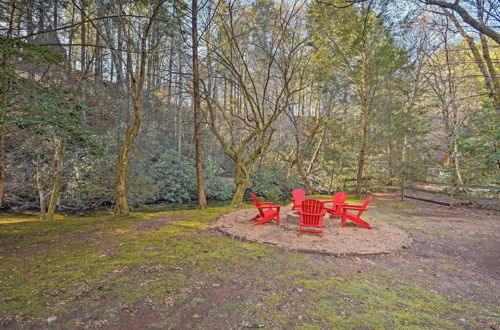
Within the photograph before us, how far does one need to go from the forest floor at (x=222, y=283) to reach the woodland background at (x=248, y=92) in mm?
2650

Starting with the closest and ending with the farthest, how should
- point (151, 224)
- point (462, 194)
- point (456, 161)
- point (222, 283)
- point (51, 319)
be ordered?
point (51, 319)
point (222, 283)
point (151, 224)
point (462, 194)
point (456, 161)

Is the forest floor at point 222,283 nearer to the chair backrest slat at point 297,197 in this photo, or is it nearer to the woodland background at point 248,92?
the woodland background at point 248,92

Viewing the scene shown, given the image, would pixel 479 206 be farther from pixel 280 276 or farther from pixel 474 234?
pixel 280 276

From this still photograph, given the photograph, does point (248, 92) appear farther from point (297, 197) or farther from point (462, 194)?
point (462, 194)

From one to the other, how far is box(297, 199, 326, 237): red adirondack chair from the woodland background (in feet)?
13.4

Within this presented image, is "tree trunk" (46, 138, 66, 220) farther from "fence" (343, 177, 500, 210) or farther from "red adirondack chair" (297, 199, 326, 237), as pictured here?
"fence" (343, 177, 500, 210)

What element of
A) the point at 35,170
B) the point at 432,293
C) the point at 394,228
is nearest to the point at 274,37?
the point at 394,228

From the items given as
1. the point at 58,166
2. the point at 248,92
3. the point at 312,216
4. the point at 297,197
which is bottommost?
the point at 312,216

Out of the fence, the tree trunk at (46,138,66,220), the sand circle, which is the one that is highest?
the tree trunk at (46,138,66,220)

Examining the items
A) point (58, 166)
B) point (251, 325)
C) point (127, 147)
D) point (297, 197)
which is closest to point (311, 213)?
point (297, 197)

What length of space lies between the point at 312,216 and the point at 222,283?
119 inches

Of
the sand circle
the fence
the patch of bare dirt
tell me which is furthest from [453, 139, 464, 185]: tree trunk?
the patch of bare dirt

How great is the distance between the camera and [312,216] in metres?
5.86

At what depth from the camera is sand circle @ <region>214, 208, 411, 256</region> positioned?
4.98 m
